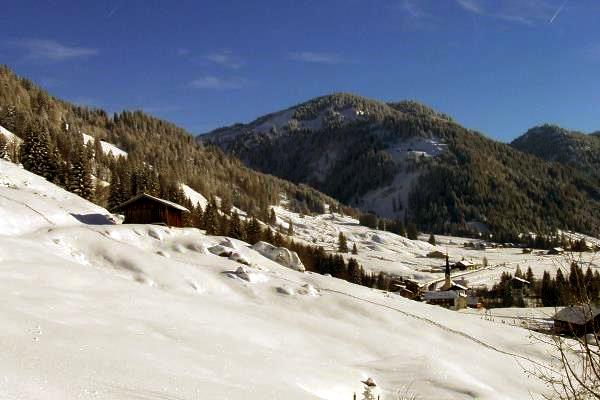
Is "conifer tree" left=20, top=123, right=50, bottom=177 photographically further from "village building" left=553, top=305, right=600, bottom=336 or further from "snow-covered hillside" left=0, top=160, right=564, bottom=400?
"village building" left=553, top=305, right=600, bottom=336

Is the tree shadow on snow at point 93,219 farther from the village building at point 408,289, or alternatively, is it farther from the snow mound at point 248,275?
the village building at point 408,289

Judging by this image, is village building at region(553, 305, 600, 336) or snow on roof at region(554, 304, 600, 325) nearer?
village building at region(553, 305, 600, 336)

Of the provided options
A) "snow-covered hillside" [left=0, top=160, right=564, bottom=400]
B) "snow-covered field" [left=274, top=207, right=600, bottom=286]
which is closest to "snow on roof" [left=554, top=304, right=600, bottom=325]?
"snow-covered hillside" [left=0, top=160, right=564, bottom=400]

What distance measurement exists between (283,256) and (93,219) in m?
19.0

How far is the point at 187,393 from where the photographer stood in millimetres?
15219

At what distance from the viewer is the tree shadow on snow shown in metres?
49.4

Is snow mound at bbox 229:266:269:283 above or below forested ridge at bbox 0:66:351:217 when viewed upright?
below

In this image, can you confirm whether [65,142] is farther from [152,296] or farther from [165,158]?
[152,296]

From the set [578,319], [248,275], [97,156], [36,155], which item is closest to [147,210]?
[248,275]

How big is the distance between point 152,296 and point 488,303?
266 ft

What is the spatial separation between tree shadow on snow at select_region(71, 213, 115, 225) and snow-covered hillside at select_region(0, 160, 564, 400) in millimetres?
290

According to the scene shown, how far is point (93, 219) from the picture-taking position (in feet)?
170

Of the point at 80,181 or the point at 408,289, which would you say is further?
the point at 408,289

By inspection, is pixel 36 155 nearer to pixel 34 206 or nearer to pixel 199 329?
pixel 34 206
